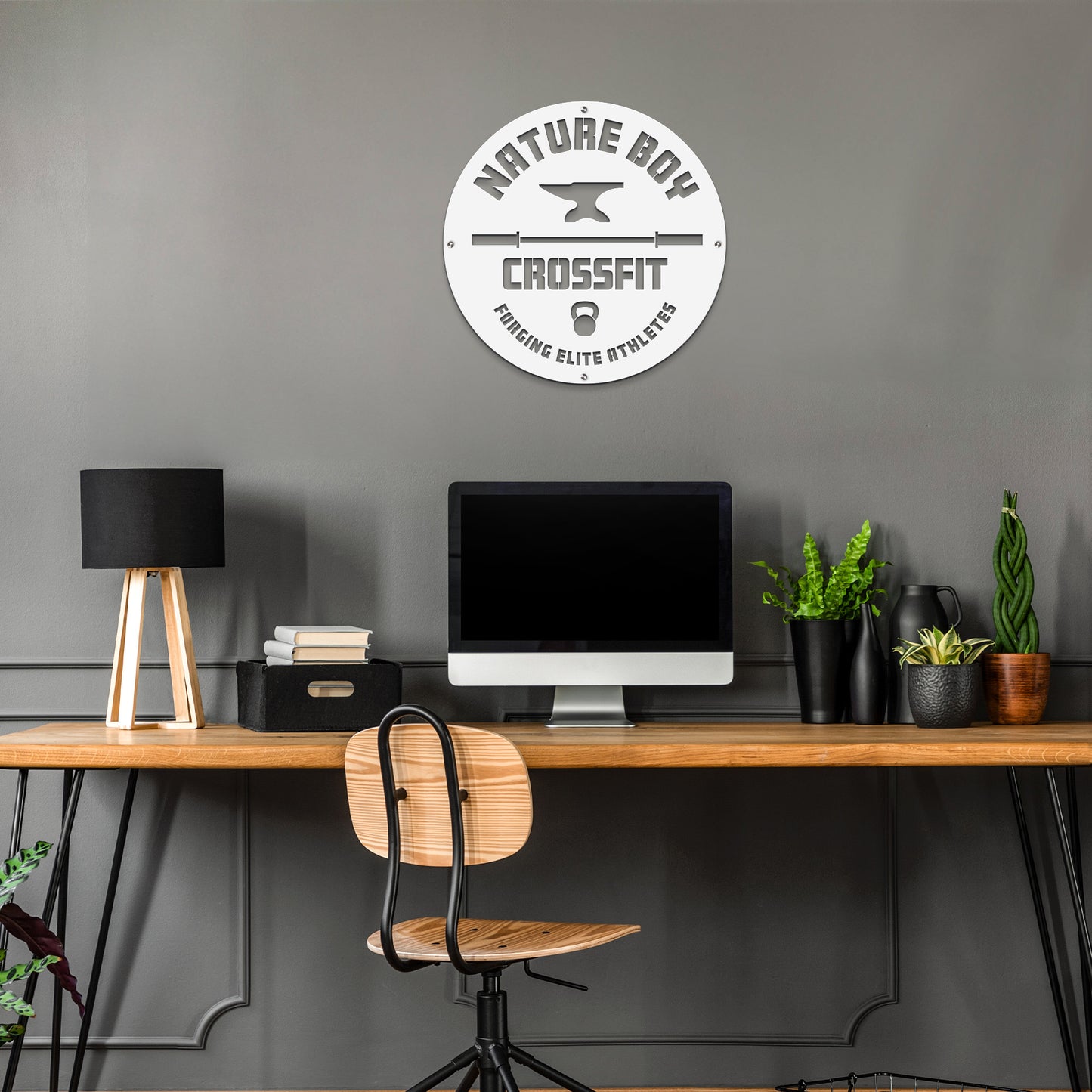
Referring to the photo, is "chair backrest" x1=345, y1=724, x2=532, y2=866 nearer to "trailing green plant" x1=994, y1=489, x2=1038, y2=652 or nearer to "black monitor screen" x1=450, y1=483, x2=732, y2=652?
"black monitor screen" x1=450, y1=483, x2=732, y2=652

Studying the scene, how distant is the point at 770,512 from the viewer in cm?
253

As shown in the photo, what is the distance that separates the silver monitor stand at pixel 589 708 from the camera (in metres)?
2.33

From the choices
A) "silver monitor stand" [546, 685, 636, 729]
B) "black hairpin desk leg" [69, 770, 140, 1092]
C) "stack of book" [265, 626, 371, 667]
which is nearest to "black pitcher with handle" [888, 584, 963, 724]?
"silver monitor stand" [546, 685, 636, 729]

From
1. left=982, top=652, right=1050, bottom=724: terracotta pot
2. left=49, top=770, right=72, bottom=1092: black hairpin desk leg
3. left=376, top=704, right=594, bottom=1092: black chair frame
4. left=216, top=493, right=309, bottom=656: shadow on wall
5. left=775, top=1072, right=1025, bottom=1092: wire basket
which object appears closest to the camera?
left=376, top=704, right=594, bottom=1092: black chair frame

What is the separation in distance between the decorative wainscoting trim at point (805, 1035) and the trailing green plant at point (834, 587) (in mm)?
479

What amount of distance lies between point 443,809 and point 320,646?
1.95 feet

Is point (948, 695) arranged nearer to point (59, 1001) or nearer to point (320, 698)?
point (320, 698)

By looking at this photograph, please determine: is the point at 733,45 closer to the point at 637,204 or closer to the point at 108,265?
the point at 637,204

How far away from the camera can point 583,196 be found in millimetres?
2533

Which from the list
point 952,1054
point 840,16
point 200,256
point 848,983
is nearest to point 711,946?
point 848,983

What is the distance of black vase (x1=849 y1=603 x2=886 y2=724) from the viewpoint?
2.34 m

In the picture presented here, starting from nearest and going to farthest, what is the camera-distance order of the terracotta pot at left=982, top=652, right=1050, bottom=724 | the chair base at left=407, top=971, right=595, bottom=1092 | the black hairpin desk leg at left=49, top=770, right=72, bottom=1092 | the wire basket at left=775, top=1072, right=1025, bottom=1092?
the chair base at left=407, top=971, right=595, bottom=1092
the black hairpin desk leg at left=49, top=770, right=72, bottom=1092
the terracotta pot at left=982, top=652, right=1050, bottom=724
the wire basket at left=775, top=1072, right=1025, bottom=1092

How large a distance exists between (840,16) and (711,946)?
7.16 ft

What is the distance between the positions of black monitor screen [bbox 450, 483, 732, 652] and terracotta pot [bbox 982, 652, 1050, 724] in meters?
0.59
